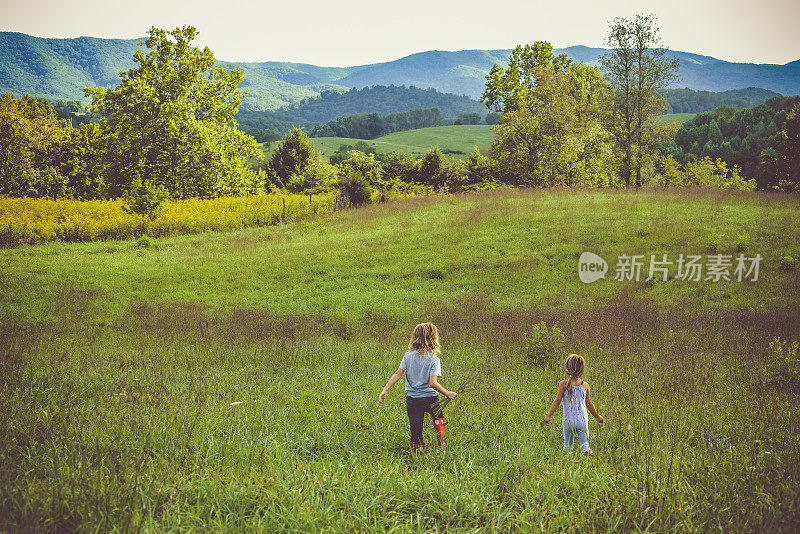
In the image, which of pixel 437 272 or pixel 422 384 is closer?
pixel 422 384

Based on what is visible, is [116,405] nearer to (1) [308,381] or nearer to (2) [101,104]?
(1) [308,381]

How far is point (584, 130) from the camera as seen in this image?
123 feet

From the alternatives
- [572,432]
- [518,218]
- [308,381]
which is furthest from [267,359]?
[518,218]

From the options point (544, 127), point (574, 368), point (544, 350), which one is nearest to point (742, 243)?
point (544, 350)

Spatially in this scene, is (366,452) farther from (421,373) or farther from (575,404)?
(575,404)

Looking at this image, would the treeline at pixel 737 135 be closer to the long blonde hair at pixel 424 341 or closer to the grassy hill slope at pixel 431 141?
the grassy hill slope at pixel 431 141

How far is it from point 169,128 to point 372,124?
118204 mm

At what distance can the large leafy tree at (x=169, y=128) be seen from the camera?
3425 cm

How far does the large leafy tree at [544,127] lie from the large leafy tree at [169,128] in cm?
2209

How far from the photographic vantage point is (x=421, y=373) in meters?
4.66

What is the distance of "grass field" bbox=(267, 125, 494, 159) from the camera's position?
92562mm

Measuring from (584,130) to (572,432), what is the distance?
37.7 m

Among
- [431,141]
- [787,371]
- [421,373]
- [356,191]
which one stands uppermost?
[431,141]

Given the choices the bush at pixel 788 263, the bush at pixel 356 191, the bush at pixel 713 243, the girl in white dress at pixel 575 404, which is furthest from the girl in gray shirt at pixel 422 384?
the bush at pixel 356 191
